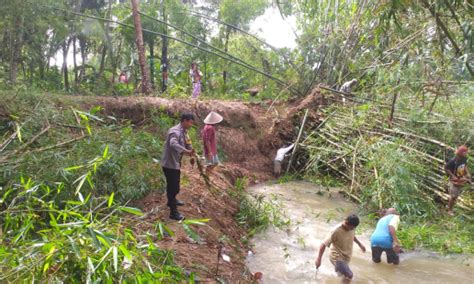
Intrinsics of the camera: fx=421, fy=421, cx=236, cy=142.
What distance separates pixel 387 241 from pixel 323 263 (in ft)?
2.88

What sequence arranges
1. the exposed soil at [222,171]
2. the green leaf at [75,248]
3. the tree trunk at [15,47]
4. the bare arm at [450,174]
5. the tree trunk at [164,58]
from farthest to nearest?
the tree trunk at [164,58] < the tree trunk at [15,47] < the bare arm at [450,174] < the exposed soil at [222,171] < the green leaf at [75,248]

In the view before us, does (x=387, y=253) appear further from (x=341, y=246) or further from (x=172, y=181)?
(x=172, y=181)

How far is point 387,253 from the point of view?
5492 millimetres

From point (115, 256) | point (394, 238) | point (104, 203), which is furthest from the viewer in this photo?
point (394, 238)

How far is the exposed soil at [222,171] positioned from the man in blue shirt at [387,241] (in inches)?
68.0

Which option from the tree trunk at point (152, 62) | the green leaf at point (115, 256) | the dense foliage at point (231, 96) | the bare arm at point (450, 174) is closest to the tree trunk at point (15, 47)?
the dense foliage at point (231, 96)

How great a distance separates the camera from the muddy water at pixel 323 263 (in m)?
5.23

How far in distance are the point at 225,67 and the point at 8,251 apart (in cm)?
1426

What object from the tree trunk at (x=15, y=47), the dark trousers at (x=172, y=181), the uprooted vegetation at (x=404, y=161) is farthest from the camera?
the tree trunk at (x=15, y=47)

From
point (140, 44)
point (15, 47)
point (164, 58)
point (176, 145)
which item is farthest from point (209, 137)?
point (15, 47)

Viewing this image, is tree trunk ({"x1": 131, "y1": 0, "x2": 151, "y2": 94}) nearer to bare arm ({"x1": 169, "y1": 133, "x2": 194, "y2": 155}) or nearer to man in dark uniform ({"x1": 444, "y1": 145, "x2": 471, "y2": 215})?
bare arm ({"x1": 169, "y1": 133, "x2": 194, "y2": 155})

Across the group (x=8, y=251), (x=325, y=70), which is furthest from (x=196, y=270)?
(x=325, y=70)

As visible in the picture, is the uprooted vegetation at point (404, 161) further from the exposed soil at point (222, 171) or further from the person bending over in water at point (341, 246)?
the person bending over in water at point (341, 246)

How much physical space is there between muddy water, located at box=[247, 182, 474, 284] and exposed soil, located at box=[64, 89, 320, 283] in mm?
396
